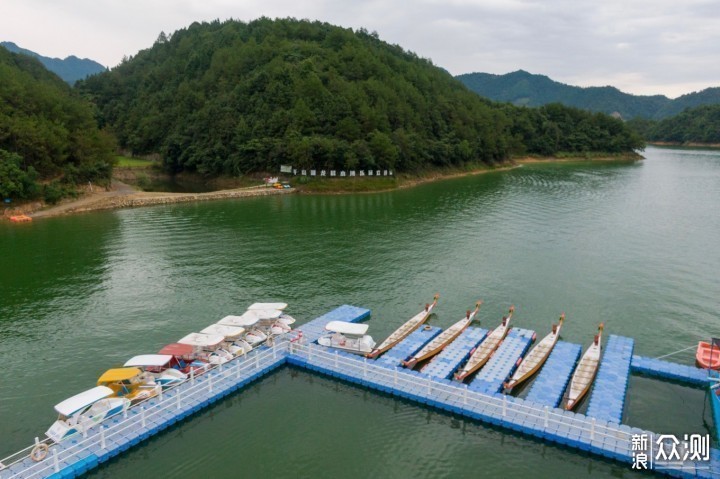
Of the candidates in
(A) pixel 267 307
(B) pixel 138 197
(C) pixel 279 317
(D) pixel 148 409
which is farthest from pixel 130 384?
(B) pixel 138 197


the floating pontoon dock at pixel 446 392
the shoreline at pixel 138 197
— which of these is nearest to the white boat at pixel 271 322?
the floating pontoon dock at pixel 446 392

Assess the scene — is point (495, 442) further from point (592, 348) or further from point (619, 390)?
point (592, 348)

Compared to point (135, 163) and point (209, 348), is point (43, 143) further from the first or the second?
point (209, 348)

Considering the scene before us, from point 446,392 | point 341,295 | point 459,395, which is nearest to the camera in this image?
point 459,395

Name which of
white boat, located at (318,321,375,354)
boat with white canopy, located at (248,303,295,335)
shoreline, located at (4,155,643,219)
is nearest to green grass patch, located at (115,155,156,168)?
shoreline, located at (4,155,643,219)

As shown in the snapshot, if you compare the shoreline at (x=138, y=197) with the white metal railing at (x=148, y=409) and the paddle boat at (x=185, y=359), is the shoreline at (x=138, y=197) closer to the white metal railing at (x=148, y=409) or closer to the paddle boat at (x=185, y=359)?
the paddle boat at (x=185, y=359)

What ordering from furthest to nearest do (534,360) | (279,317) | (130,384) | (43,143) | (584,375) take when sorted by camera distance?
1. (43,143)
2. (279,317)
3. (534,360)
4. (584,375)
5. (130,384)

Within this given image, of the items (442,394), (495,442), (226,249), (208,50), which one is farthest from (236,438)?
(208,50)
